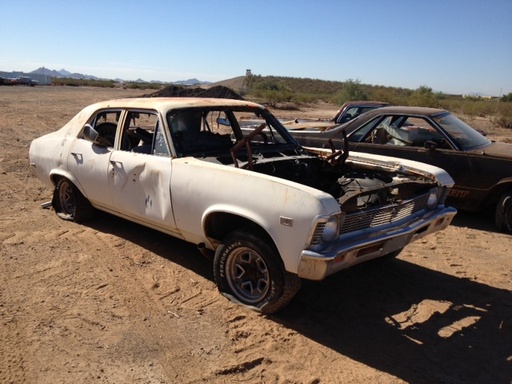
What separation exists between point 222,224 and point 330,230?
1126 mm

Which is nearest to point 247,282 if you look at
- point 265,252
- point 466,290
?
point 265,252

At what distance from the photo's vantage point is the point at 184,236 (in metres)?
4.39

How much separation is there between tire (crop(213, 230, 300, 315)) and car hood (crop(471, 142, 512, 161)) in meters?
4.04

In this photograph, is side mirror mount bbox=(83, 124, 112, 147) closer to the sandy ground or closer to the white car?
the white car

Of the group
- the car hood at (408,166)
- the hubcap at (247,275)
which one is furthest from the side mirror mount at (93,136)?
the car hood at (408,166)

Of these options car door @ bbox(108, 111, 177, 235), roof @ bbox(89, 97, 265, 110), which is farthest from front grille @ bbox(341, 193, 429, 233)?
roof @ bbox(89, 97, 265, 110)

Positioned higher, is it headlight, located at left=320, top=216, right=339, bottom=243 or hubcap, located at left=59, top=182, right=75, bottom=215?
headlight, located at left=320, top=216, right=339, bottom=243

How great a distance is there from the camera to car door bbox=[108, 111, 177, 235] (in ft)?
14.4

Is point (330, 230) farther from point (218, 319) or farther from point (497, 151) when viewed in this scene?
point (497, 151)

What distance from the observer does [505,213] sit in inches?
244

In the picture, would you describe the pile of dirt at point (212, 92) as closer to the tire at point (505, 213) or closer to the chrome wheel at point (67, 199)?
the chrome wheel at point (67, 199)

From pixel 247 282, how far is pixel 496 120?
25.1 m

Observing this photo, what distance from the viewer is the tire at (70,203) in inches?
226

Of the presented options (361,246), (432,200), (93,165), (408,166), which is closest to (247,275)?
(361,246)
